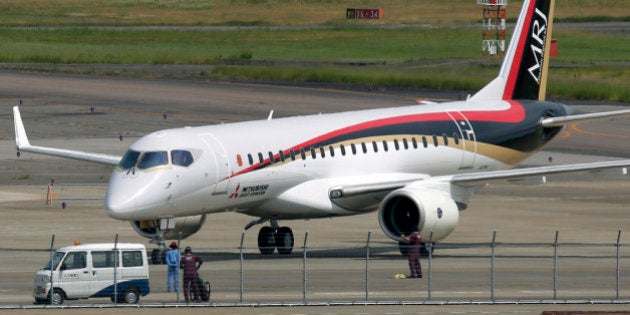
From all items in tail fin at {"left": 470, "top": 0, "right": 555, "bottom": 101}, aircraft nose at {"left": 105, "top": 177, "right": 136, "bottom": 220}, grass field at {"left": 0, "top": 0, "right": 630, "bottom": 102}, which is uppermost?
grass field at {"left": 0, "top": 0, "right": 630, "bottom": 102}

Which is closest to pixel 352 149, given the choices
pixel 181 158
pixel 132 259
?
pixel 181 158

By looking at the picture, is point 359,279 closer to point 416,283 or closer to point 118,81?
point 416,283

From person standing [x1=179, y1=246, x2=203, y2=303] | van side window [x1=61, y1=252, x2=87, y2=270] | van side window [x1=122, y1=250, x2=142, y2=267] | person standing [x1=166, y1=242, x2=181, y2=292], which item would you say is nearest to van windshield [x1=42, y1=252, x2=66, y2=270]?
van side window [x1=61, y1=252, x2=87, y2=270]

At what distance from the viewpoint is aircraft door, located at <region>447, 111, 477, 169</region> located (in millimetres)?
55219

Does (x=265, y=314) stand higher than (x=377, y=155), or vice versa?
(x=377, y=155)

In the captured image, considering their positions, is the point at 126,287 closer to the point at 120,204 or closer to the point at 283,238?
the point at 120,204

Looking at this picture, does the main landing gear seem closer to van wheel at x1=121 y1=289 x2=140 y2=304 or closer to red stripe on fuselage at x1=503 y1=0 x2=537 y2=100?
van wheel at x1=121 y1=289 x2=140 y2=304

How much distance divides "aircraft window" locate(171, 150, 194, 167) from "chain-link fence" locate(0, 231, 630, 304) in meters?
3.41

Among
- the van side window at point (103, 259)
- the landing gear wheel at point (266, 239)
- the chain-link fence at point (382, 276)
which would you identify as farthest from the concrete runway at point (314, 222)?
the van side window at point (103, 259)

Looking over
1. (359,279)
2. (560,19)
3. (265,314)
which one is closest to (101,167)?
(359,279)

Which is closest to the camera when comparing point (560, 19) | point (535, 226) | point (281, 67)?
point (535, 226)

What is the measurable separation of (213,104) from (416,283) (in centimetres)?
6116

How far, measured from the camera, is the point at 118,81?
391ft

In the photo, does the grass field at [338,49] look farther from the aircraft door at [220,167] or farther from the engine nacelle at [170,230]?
the aircraft door at [220,167]
